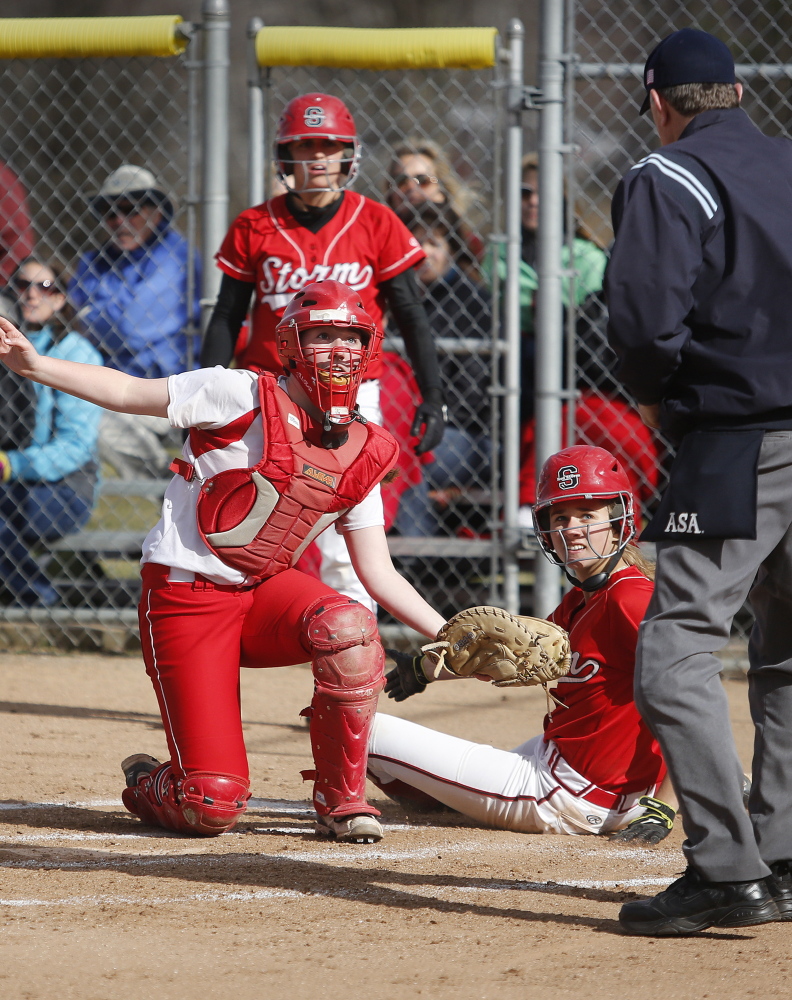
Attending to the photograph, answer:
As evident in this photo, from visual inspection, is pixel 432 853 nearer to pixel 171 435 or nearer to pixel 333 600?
pixel 333 600

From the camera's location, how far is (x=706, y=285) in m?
2.53

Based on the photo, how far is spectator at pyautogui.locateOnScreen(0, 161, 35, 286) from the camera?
679 centimetres

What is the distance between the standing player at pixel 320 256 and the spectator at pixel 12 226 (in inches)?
88.6

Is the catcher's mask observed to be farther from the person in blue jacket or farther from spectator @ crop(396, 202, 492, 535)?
the person in blue jacket

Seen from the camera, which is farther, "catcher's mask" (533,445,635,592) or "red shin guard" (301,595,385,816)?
"catcher's mask" (533,445,635,592)

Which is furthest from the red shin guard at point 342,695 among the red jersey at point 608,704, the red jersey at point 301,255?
the red jersey at point 301,255

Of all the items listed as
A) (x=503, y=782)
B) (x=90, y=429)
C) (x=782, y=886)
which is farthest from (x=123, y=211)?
(x=782, y=886)

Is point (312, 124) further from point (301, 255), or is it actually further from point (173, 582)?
point (173, 582)

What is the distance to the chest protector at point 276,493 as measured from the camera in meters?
3.41

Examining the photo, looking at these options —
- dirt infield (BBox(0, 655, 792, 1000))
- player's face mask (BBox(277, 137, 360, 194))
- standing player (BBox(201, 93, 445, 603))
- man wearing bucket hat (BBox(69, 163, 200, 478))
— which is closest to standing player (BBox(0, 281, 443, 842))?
dirt infield (BBox(0, 655, 792, 1000))

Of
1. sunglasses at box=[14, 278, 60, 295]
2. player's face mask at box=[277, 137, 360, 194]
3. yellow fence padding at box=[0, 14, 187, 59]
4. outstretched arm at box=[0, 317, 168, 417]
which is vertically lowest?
outstretched arm at box=[0, 317, 168, 417]

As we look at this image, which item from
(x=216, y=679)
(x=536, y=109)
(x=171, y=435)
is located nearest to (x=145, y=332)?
(x=171, y=435)

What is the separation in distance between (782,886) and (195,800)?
1.50 metres

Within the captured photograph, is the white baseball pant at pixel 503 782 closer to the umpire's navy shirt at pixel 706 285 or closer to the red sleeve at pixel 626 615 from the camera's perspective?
the red sleeve at pixel 626 615
